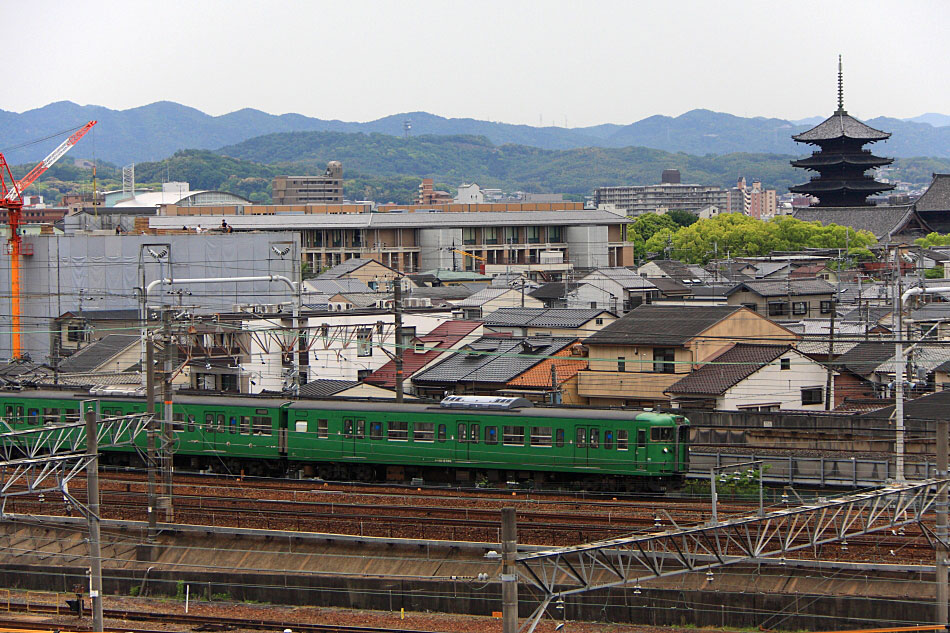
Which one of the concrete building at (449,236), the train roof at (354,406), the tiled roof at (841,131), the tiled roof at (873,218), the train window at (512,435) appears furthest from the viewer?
the tiled roof at (841,131)

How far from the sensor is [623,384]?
94.3 ft

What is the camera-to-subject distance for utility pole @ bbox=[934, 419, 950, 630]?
38.4 ft

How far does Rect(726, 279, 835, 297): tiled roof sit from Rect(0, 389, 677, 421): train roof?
2267 cm

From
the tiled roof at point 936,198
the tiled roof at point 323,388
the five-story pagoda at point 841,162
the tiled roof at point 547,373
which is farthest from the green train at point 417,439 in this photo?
the tiled roof at point 936,198

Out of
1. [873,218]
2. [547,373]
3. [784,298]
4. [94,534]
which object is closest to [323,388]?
[547,373]

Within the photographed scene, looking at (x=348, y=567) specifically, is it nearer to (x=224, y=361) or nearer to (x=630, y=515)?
(x=630, y=515)

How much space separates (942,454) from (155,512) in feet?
38.9

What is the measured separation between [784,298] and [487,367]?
58.1 feet

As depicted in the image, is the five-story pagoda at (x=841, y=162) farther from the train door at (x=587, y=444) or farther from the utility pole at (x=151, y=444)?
the utility pole at (x=151, y=444)

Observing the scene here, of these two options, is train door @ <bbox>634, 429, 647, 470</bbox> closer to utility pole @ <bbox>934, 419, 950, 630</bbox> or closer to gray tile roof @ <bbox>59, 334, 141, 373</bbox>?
utility pole @ <bbox>934, 419, 950, 630</bbox>

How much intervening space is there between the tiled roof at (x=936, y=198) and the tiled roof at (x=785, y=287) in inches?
2072

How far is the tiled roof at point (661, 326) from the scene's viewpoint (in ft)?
93.6

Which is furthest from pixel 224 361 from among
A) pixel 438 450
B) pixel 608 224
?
pixel 608 224

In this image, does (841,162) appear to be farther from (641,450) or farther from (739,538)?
(739,538)
